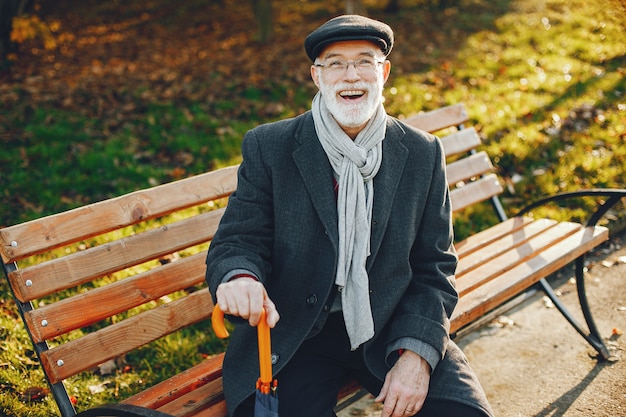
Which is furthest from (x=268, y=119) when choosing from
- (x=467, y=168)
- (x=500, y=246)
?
(x=500, y=246)

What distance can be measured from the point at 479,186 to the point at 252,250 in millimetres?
2222

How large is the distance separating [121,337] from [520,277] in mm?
2116

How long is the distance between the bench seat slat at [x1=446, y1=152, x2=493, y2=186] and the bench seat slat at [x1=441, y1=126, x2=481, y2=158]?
7 centimetres

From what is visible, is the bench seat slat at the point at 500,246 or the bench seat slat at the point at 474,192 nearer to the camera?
the bench seat slat at the point at 500,246

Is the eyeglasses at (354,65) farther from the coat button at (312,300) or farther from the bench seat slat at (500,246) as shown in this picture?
the bench seat slat at (500,246)

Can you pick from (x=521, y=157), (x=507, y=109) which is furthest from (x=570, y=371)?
(x=507, y=109)

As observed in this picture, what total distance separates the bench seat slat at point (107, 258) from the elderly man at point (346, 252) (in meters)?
0.57

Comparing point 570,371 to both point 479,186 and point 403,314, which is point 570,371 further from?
point 403,314

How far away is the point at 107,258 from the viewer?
284 cm

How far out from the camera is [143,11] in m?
12.8

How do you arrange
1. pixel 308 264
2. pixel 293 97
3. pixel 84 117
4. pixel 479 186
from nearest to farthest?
1. pixel 308 264
2. pixel 479 186
3. pixel 84 117
4. pixel 293 97

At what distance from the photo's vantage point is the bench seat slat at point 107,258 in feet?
8.54

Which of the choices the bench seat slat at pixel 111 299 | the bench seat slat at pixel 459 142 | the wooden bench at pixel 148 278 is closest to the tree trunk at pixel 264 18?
the bench seat slat at pixel 459 142

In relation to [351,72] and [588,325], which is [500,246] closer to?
[588,325]
